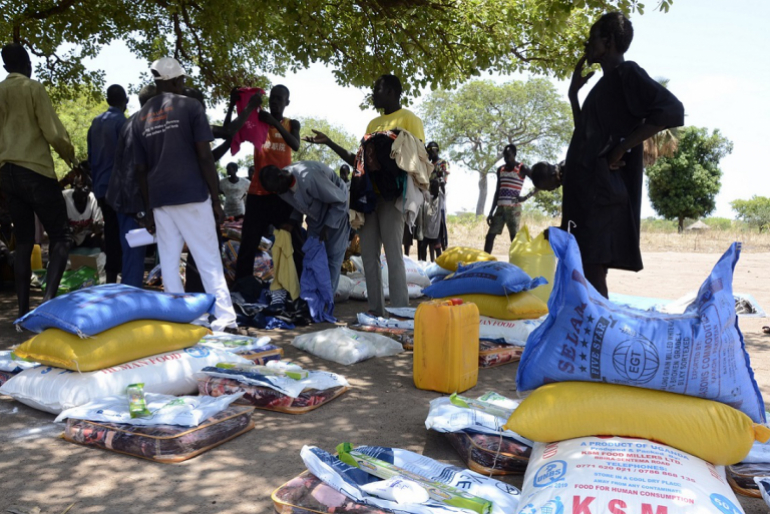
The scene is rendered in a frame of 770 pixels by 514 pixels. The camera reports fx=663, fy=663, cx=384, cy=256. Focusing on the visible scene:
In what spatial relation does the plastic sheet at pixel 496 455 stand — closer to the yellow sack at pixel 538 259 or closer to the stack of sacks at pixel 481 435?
the stack of sacks at pixel 481 435

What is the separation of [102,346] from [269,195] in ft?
9.61

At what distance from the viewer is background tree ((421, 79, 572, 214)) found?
137 feet

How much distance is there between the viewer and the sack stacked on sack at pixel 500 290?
180 inches

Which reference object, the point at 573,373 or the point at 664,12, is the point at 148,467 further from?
the point at 664,12

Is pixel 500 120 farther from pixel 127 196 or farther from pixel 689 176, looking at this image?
pixel 127 196

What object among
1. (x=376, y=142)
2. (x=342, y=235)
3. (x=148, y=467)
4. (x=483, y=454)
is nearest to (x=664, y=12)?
(x=376, y=142)

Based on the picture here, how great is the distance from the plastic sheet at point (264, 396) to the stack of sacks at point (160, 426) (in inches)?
10.7

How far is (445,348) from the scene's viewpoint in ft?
11.6

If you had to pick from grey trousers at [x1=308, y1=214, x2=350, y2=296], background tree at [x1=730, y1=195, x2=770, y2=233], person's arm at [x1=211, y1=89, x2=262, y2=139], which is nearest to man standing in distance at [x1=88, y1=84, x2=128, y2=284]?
person's arm at [x1=211, y1=89, x2=262, y2=139]

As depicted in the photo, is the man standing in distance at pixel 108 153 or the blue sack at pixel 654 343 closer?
the blue sack at pixel 654 343

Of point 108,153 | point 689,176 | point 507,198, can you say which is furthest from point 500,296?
point 689,176

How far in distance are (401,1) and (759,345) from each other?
172 inches

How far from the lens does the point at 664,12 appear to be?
4809 millimetres

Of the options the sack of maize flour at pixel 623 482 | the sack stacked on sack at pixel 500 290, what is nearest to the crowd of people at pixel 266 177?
the sack stacked on sack at pixel 500 290
